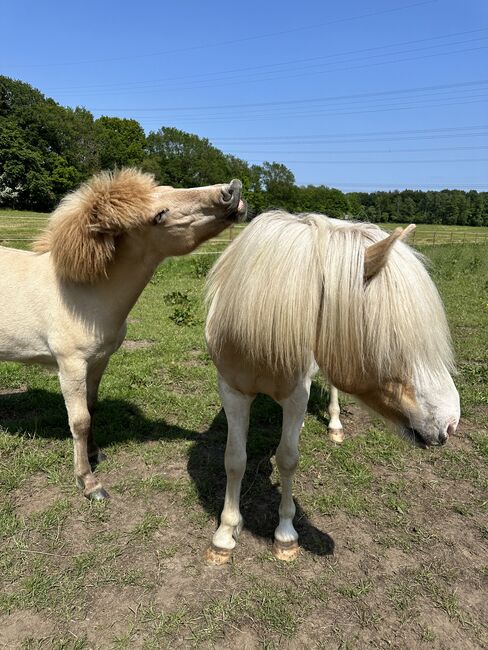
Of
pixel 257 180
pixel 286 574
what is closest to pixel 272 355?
pixel 286 574

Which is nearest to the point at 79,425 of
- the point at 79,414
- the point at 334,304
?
the point at 79,414

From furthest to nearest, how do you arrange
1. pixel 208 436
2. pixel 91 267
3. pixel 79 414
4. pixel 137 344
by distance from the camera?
pixel 137 344 < pixel 208 436 < pixel 79 414 < pixel 91 267

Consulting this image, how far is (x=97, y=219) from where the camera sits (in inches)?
101

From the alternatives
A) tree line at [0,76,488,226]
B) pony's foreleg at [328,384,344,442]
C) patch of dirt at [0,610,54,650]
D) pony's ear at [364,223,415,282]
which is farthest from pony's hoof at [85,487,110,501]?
tree line at [0,76,488,226]

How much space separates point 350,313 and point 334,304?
7 cm

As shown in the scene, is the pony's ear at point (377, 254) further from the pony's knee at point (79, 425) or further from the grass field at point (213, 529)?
the pony's knee at point (79, 425)

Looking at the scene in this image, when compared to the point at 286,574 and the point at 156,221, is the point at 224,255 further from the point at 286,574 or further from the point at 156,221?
the point at 286,574

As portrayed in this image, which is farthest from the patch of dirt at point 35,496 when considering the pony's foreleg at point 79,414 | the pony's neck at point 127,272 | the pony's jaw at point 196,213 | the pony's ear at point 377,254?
the pony's ear at point 377,254

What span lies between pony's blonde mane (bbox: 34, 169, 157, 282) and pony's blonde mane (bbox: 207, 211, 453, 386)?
102cm

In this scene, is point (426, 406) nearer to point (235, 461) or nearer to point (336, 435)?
point (235, 461)

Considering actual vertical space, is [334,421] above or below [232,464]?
below

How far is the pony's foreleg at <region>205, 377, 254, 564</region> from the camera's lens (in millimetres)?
2352

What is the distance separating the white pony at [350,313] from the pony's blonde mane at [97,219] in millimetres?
950

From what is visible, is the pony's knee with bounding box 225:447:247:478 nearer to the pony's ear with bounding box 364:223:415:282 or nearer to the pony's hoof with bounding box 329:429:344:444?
the pony's ear with bounding box 364:223:415:282
